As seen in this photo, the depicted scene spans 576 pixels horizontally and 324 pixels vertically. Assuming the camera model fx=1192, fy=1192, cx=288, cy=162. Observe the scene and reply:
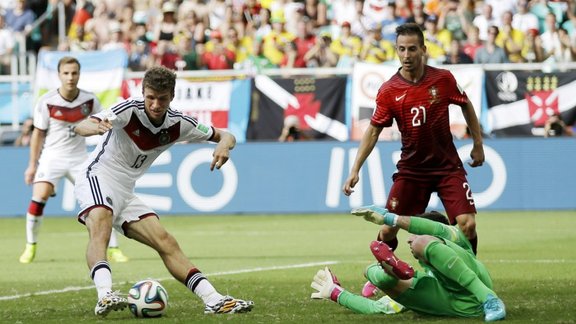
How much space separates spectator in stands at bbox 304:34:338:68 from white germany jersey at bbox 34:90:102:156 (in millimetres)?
9064

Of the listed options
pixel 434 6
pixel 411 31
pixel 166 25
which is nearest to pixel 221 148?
pixel 411 31

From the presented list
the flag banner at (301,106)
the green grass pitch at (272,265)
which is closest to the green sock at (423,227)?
the green grass pitch at (272,265)

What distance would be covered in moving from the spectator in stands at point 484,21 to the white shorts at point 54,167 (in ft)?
37.5

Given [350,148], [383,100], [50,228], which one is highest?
[383,100]

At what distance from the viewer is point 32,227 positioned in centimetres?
1508

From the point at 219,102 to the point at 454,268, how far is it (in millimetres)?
14511

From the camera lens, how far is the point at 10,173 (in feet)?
72.5

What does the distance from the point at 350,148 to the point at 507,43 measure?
4451 millimetres

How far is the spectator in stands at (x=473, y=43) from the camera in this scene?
23.2 meters

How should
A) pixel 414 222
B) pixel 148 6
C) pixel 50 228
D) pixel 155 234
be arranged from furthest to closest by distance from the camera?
pixel 148 6
pixel 50 228
pixel 155 234
pixel 414 222

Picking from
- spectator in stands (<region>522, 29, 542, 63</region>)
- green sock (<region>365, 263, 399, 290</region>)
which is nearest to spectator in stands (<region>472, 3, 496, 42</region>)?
spectator in stands (<region>522, 29, 542, 63</region>)

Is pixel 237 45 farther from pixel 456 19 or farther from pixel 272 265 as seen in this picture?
pixel 272 265

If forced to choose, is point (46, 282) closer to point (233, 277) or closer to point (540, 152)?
point (233, 277)

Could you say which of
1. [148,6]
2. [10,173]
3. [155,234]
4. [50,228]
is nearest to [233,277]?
[155,234]
